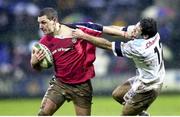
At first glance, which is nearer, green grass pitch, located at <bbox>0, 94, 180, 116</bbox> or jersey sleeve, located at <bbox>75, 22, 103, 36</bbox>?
jersey sleeve, located at <bbox>75, 22, 103, 36</bbox>

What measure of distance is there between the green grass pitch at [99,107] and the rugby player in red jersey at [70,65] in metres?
4.85

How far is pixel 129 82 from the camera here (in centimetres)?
1416

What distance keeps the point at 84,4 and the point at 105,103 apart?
4.30 m

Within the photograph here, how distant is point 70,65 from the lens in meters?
14.0

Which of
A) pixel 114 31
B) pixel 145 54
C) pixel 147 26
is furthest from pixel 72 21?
pixel 147 26

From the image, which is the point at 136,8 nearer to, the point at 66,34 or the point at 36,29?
the point at 36,29

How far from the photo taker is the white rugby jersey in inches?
525

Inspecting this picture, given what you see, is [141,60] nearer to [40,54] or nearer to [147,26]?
[147,26]

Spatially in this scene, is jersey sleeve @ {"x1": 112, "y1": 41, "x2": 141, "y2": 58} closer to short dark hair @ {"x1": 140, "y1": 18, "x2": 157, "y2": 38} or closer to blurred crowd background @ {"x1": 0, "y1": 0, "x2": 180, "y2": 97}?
short dark hair @ {"x1": 140, "y1": 18, "x2": 157, "y2": 38}

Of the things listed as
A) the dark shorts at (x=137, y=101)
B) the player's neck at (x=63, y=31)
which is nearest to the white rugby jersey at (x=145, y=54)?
the dark shorts at (x=137, y=101)

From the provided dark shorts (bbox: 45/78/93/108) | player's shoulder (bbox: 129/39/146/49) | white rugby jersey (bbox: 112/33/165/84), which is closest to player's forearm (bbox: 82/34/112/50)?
white rugby jersey (bbox: 112/33/165/84)

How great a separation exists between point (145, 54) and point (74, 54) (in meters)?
1.27

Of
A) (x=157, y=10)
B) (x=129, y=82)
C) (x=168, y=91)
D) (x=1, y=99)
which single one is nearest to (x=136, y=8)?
(x=157, y=10)

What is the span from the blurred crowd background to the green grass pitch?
2.11 feet
